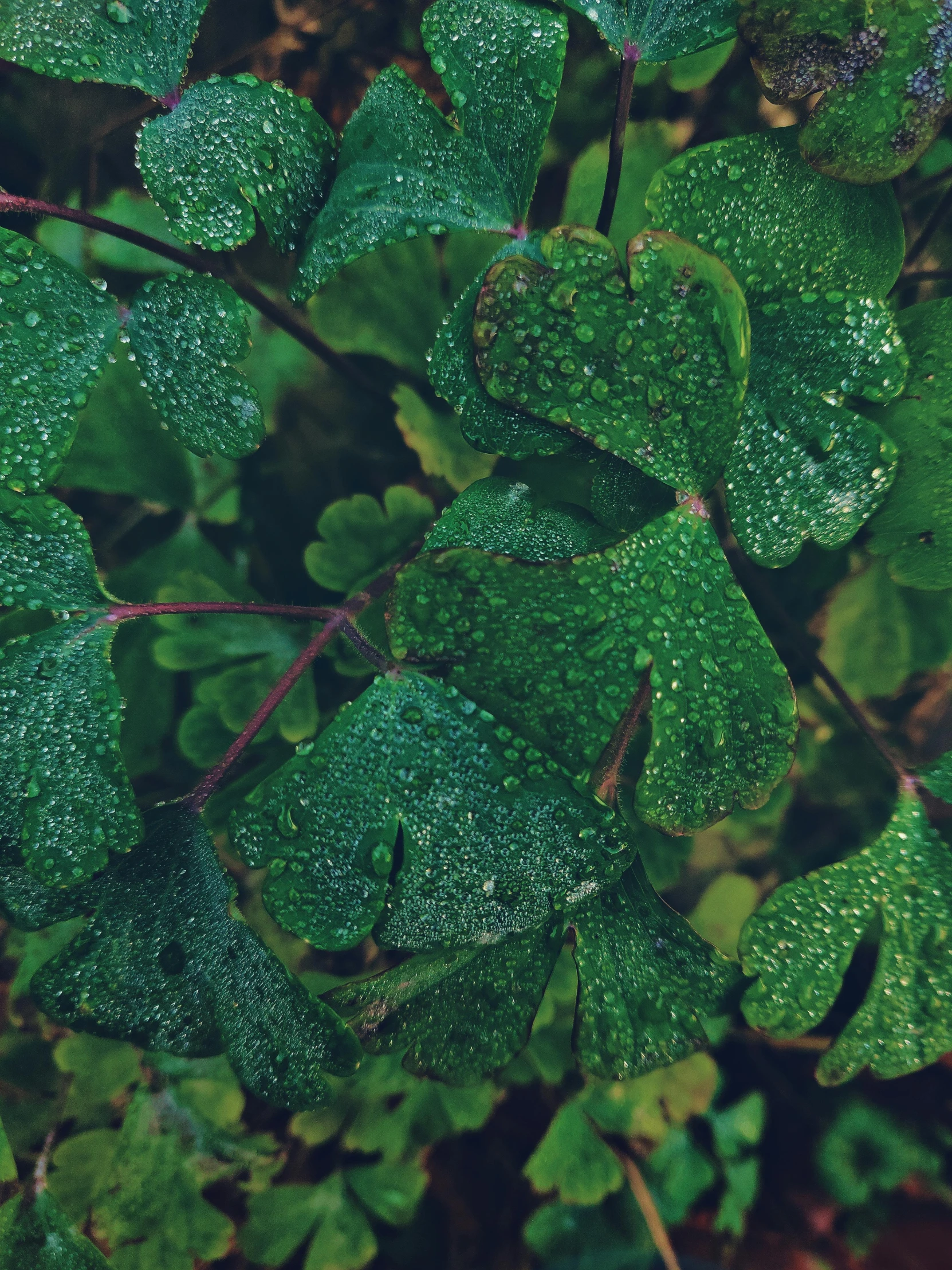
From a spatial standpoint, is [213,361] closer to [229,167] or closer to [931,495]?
[229,167]

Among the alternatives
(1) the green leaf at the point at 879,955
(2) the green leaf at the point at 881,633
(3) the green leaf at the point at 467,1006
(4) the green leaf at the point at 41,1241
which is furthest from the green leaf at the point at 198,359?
(4) the green leaf at the point at 41,1241

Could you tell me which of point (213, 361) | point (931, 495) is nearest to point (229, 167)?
point (213, 361)

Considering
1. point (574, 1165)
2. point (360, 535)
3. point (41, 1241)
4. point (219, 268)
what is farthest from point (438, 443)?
point (41, 1241)

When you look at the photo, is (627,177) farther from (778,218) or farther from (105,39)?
(105,39)

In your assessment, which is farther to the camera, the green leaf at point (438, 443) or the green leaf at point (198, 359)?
the green leaf at point (438, 443)

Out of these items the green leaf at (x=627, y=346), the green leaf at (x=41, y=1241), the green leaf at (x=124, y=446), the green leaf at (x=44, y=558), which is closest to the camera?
the green leaf at (x=627, y=346)

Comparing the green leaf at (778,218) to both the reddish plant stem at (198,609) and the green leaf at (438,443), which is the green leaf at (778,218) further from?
the reddish plant stem at (198,609)
